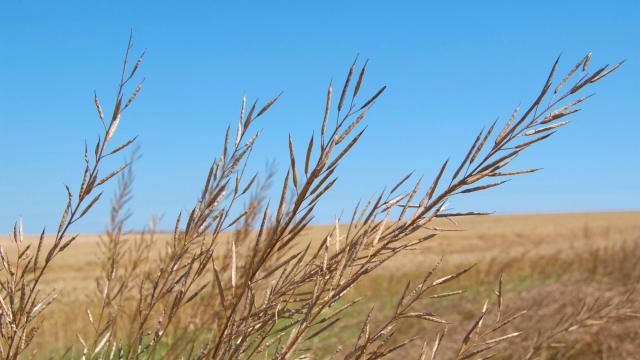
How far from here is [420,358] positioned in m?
1.33

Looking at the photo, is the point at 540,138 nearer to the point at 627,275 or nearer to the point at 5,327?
the point at 5,327

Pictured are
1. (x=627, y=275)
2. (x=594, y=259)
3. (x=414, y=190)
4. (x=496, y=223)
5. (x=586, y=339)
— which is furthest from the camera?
(x=496, y=223)

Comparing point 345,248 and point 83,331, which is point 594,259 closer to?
point 83,331

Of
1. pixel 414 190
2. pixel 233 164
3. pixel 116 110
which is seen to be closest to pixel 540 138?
pixel 414 190

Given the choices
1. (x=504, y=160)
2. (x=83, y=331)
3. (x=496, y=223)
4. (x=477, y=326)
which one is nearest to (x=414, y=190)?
(x=504, y=160)

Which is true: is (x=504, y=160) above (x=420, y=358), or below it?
above

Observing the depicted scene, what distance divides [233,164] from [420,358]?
505 mm

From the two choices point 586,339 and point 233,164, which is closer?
point 233,164

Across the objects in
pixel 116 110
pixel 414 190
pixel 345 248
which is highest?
pixel 116 110

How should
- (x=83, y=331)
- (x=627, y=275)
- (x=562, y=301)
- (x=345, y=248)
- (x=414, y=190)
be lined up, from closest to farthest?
(x=345, y=248) < (x=414, y=190) < (x=562, y=301) < (x=627, y=275) < (x=83, y=331)

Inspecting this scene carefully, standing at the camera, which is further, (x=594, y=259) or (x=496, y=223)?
(x=496, y=223)

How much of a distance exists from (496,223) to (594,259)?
144 ft

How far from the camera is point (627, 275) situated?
8492mm

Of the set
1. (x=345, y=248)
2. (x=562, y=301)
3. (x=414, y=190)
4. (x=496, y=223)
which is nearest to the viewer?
(x=345, y=248)
